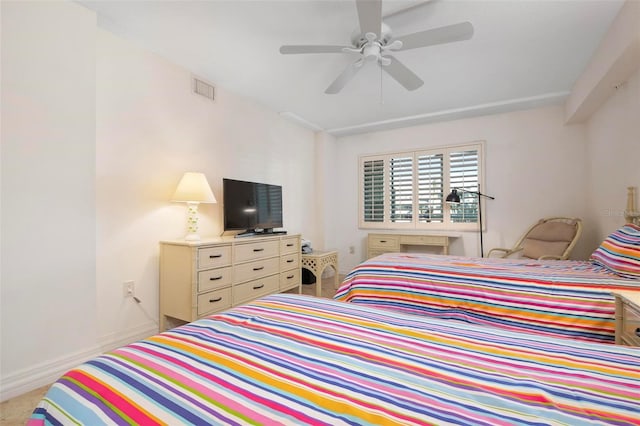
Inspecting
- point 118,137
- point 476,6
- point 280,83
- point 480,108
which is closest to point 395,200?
point 480,108

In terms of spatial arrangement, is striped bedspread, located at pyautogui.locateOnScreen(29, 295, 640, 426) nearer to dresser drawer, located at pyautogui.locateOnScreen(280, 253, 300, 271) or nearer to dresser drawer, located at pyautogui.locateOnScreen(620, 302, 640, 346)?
dresser drawer, located at pyautogui.locateOnScreen(620, 302, 640, 346)

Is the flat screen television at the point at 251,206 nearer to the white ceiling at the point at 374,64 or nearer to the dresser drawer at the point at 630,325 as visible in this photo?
the white ceiling at the point at 374,64

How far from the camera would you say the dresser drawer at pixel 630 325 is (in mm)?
1344

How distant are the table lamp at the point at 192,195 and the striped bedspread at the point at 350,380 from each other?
5.64 feet

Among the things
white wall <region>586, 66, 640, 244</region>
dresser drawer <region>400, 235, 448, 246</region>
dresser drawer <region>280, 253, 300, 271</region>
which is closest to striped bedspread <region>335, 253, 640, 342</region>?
white wall <region>586, 66, 640, 244</region>

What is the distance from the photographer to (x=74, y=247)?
6.59ft

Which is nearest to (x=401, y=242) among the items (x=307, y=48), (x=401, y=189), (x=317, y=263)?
(x=401, y=189)

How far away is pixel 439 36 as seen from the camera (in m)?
1.95

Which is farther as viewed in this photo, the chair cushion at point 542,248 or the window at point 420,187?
the window at point 420,187

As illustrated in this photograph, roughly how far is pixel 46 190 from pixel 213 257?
3.96 ft

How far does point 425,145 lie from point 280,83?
255 centimetres

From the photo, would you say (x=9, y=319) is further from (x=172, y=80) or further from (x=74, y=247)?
(x=172, y=80)

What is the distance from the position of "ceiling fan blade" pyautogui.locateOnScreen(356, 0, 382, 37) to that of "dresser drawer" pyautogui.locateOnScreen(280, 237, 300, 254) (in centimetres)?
227

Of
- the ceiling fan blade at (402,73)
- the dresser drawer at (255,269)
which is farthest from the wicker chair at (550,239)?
the dresser drawer at (255,269)
